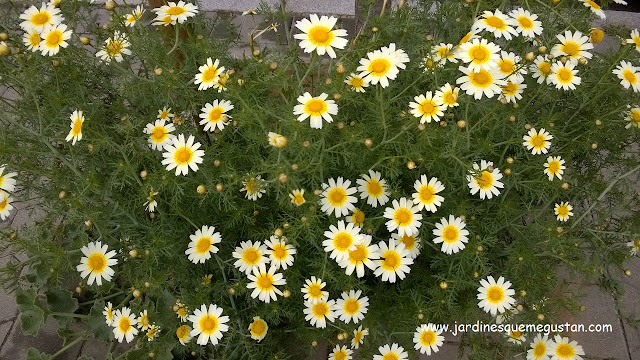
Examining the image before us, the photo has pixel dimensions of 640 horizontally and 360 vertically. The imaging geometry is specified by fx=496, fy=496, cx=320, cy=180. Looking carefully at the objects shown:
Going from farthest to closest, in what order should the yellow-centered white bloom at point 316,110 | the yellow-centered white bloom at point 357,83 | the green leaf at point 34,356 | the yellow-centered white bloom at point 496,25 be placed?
1. the green leaf at point 34,356
2. the yellow-centered white bloom at point 357,83
3. the yellow-centered white bloom at point 496,25
4. the yellow-centered white bloom at point 316,110

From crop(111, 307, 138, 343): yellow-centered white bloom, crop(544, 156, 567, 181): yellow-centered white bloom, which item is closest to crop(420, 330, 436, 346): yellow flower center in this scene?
crop(544, 156, 567, 181): yellow-centered white bloom

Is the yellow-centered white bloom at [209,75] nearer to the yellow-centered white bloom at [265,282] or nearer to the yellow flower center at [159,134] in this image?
the yellow flower center at [159,134]

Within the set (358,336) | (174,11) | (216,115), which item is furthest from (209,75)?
(358,336)

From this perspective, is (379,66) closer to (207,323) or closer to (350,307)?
(350,307)

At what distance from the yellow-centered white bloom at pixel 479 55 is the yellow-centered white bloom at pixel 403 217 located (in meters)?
0.54

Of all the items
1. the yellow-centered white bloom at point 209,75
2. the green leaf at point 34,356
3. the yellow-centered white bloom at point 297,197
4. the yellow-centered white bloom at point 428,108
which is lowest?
the green leaf at point 34,356

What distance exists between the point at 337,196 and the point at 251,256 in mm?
403

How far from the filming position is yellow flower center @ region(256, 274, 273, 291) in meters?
1.85

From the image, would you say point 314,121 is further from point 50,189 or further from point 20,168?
point 50,189

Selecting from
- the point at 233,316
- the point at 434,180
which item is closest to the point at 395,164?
the point at 434,180

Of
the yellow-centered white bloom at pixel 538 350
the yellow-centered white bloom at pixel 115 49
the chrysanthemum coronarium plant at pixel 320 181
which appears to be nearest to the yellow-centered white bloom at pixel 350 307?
the chrysanthemum coronarium plant at pixel 320 181

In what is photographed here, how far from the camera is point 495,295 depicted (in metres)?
1.92

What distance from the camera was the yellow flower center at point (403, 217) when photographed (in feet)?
6.02

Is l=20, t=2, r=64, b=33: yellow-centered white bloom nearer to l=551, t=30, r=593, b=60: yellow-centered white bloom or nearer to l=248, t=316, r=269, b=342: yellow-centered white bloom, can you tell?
l=248, t=316, r=269, b=342: yellow-centered white bloom
